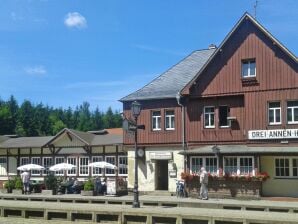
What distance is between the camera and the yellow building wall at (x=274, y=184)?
1134 inches

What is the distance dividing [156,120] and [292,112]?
894 centimetres

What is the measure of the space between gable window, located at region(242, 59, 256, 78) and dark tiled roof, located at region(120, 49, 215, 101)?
4479 mm

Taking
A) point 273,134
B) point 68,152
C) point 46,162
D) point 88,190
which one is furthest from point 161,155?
point 46,162

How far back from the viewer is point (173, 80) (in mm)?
35125

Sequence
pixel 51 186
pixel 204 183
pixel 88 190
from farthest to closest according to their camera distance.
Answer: pixel 51 186, pixel 88 190, pixel 204 183

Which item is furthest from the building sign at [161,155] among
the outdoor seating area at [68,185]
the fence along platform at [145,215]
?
the fence along platform at [145,215]

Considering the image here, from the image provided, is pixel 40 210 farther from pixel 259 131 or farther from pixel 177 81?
pixel 177 81

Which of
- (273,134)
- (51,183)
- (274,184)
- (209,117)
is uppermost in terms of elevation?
(209,117)

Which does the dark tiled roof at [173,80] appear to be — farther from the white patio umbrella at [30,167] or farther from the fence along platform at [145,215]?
the fence along platform at [145,215]

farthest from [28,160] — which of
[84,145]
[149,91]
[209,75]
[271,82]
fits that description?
[271,82]

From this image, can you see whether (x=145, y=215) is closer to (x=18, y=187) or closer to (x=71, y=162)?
(x=18, y=187)

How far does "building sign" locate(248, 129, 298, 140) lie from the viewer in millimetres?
28969

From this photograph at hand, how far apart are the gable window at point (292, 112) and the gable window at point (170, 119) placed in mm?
7517

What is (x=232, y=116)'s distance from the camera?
102 ft
